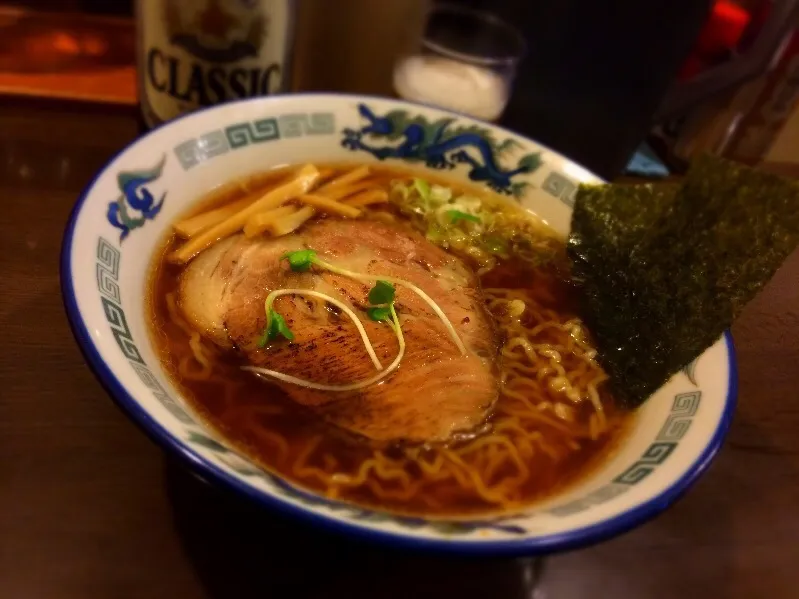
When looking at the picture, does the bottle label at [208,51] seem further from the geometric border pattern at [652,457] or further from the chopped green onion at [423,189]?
the geometric border pattern at [652,457]

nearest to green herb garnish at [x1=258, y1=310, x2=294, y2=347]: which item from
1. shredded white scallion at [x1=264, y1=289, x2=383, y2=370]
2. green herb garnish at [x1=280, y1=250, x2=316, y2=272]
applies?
shredded white scallion at [x1=264, y1=289, x2=383, y2=370]

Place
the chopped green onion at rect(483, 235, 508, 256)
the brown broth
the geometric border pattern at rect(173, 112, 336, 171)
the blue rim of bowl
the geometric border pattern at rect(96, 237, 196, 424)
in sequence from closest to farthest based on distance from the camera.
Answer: the blue rim of bowl < the geometric border pattern at rect(96, 237, 196, 424) < the brown broth < the geometric border pattern at rect(173, 112, 336, 171) < the chopped green onion at rect(483, 235, 508, 256)

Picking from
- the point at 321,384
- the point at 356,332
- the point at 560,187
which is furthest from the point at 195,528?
the point at 560,187

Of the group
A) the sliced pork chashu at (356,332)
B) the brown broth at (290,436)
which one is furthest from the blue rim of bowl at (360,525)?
the sliced pork chashu at (356,332)

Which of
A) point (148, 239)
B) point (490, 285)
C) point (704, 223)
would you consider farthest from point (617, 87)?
point (148, 239)

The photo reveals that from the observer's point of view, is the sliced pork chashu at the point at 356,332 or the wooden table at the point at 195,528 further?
the sliced pork chashu at the point at 356,332

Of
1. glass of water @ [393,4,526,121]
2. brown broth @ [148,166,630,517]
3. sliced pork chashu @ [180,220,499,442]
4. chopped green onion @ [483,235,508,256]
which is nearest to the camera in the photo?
brown broth @ [148,166,630,517]

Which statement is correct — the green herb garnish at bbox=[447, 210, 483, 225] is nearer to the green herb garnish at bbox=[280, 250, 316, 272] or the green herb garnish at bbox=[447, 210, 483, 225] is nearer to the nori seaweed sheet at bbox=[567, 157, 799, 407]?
the nori seaweed sheet at bbox=[567, 157, 799, 407]
